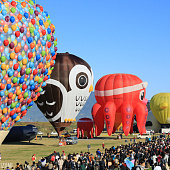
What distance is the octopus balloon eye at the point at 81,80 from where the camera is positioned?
4428cm

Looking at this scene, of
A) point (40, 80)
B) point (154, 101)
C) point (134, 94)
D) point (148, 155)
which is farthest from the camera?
point (154, 101)

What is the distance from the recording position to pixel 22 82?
76.5 feet

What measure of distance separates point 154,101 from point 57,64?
35173mm

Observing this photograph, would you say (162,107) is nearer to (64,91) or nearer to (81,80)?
(81,80)

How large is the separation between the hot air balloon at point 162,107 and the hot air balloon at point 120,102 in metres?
20.3

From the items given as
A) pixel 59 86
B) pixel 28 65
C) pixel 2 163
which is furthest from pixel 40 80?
pixel 59 86

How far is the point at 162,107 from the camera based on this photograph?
236 ft

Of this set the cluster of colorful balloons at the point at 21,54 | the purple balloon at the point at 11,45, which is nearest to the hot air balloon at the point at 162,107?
the cluster of colorful balloons at the point at 21,54

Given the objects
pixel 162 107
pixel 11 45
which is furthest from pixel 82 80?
pixel 162 107

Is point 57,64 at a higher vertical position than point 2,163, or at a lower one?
higher

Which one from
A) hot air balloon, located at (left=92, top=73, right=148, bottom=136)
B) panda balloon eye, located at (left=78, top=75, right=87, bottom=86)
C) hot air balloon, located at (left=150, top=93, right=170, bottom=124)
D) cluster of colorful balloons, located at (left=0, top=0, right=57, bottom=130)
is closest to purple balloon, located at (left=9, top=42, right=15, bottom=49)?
cluster of colorful balloons, located at (left=0, top=0, right=57, bottom=130)

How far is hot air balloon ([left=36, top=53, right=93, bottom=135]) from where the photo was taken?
4285 centimetres

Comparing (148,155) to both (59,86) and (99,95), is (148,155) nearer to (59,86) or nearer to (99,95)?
(59,86)

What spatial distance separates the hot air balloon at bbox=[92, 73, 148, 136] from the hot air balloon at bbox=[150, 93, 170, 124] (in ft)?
66.7
